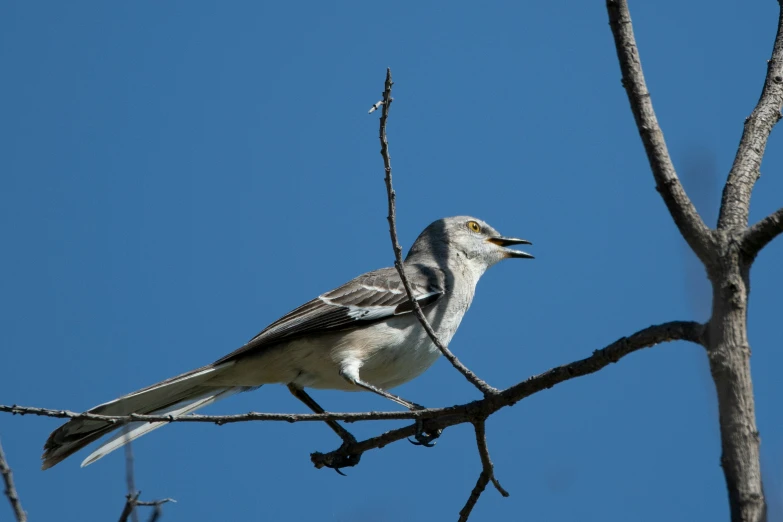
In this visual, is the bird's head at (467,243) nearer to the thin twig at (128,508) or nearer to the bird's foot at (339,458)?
the bird's foot at (339,458)

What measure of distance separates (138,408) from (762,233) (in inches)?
194

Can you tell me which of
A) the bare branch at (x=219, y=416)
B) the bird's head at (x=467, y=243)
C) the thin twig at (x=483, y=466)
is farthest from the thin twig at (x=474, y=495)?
the bird's head at (x=467, y=243)

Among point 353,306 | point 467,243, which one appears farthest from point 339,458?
point 467,243

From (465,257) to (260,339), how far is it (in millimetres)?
2513

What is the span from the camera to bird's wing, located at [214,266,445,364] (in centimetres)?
664

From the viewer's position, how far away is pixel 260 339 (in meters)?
6.55

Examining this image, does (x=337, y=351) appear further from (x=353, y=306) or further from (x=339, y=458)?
(x=339, y=458)

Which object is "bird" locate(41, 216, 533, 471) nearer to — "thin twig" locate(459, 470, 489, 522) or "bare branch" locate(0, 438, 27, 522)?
"thin twig" locate(459, 470, 489, 522)

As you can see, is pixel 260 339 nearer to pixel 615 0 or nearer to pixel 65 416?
pixel 65 416

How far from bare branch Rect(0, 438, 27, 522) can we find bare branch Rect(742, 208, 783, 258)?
9.13 ft

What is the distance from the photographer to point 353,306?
6906mm

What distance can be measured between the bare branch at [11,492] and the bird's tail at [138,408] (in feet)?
5.85

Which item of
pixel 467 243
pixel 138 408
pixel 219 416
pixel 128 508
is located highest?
pixel 467 243

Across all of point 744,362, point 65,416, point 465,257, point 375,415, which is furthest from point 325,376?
point 744,362
